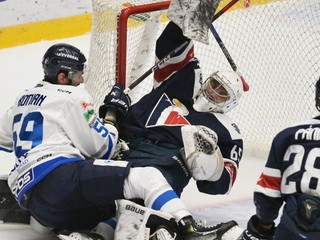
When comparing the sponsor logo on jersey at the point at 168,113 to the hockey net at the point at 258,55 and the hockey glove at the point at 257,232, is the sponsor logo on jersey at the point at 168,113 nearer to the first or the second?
the hockey net at the point at 258,55

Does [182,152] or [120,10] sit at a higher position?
[120,10]

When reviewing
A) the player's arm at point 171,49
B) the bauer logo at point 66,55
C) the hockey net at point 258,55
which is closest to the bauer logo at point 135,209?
the bauer logo at point 66,55

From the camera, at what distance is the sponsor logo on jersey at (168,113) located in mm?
3664

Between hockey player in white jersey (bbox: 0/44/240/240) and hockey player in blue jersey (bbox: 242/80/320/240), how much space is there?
0.56 metres

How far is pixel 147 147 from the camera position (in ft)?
11.8

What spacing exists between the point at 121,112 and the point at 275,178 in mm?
1193

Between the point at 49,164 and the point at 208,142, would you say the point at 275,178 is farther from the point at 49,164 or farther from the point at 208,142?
the point at 49,164

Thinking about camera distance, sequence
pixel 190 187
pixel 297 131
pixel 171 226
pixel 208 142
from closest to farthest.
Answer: pixel 297 131 → pixel 171 226 → pixel 208 142 → pixel 190 187

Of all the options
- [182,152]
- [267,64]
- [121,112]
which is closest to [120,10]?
[121,112]

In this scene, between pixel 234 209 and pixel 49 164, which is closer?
pixel 49 164

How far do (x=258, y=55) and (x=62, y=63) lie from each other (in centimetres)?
195

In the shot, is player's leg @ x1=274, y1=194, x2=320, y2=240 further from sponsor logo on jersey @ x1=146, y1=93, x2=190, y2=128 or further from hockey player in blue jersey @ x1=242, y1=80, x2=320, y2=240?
sponsor logo on jersey @ x1=146, y1=93, x2=190, y2=128

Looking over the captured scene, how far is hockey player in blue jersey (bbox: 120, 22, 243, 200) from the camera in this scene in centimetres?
342

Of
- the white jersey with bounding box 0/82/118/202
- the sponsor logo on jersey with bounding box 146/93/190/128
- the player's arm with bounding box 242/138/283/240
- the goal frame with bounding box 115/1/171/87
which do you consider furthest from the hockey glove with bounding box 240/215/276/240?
the goal frame with bounding box 115/1/171/87
